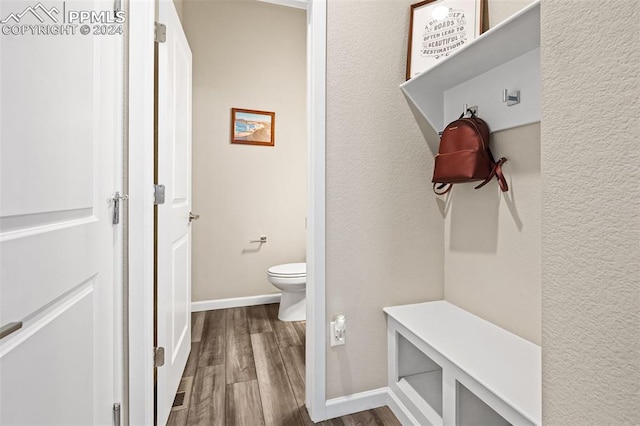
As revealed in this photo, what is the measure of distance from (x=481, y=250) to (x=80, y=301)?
1564 mm

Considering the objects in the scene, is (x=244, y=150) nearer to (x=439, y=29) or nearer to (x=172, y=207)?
(x=172, y=207)

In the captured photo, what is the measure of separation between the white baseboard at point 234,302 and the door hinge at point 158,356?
1457 millimetres

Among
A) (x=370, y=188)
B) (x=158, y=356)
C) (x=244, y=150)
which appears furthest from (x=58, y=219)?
(x=244, y=150)

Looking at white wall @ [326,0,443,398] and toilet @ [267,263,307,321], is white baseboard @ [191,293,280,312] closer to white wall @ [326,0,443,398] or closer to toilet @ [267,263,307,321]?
toilet @ [267,263,307,321]

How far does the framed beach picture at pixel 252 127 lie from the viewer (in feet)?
9.15

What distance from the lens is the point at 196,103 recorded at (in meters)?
2.67

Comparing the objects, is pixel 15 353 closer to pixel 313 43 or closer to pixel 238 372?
pixel 238 372

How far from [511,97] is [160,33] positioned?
148 cm

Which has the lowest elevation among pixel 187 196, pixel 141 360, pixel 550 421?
pixel 141 360

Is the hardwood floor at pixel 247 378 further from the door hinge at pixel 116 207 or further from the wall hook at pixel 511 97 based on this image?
the wall hook at pixel 511 97

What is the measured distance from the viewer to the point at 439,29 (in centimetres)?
144

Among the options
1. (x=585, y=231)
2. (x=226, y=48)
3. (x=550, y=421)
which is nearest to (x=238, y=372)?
(x=550, y=421)

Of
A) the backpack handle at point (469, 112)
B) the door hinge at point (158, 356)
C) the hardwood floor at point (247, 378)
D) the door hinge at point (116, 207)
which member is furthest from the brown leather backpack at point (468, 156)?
the door hinge at point (158, 356)

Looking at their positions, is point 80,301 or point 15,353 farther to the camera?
point 80,301
